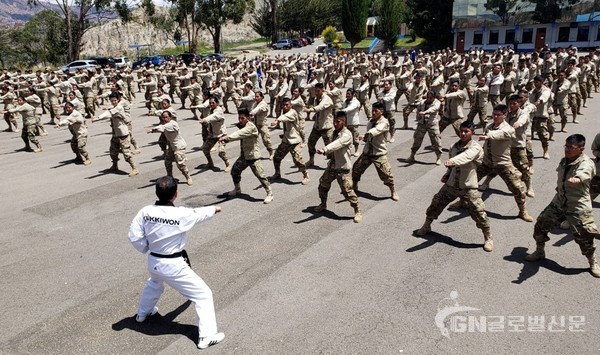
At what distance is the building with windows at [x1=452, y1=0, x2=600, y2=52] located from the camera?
4928cm

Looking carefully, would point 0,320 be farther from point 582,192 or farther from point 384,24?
point 384,24

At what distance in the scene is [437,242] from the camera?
759 centimetres

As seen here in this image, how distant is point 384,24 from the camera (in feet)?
188

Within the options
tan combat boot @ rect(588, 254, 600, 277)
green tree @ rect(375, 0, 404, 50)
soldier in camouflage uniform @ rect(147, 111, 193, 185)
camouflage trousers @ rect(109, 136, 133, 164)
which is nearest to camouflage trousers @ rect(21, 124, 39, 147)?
camouflage trousers @ rect(109, 136, 133, 164)

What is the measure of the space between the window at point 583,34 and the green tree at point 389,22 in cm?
2031

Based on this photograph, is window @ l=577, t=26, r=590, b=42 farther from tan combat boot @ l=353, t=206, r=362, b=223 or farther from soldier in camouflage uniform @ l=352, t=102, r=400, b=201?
tan combat boot @ l=353, t=206, r=362, b=223

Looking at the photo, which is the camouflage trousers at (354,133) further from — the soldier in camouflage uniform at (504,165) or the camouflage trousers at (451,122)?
the soldier in camouflage uniform at (504,165)

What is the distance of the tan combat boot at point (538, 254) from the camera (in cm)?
673

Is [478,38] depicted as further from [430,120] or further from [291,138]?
[291,138]

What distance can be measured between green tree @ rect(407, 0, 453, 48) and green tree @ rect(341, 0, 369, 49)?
651 centimetres

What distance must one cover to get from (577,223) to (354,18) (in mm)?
57761

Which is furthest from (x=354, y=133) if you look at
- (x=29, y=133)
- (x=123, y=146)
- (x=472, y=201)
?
(x=29, y=133)

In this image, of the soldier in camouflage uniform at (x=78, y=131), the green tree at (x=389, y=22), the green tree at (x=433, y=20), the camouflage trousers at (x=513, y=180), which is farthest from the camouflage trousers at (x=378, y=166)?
the green tree at (x=389, y=22)

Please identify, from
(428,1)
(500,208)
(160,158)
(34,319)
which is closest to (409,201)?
(500,208)
